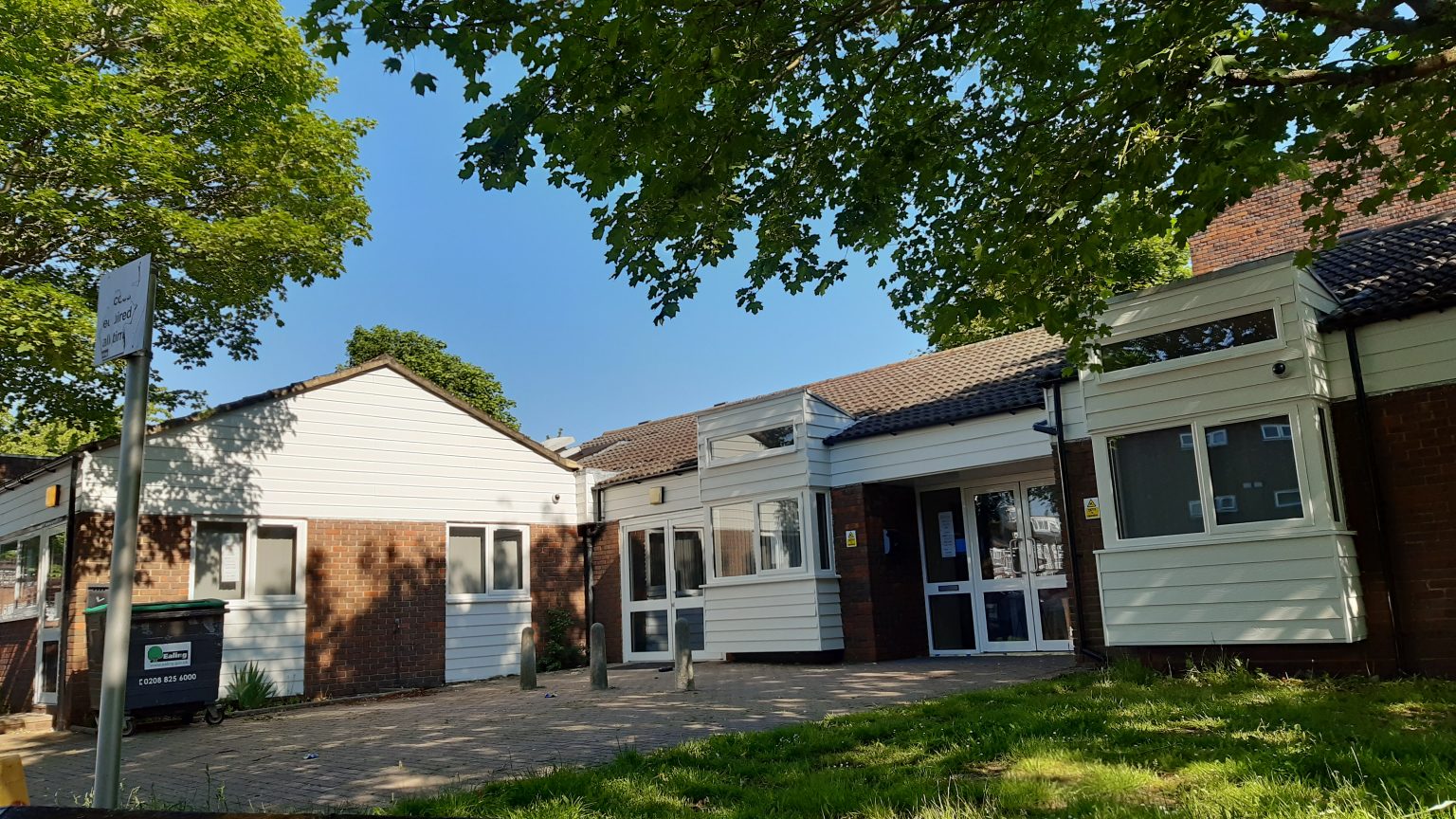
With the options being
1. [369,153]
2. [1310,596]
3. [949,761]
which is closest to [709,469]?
[369,153]

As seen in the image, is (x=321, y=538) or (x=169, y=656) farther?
(x=321, y=538)

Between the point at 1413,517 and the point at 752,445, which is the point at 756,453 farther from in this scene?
the point at 1413,517

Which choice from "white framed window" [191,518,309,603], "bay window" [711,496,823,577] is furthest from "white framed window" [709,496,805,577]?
"white framed window" [191,518,309,603]

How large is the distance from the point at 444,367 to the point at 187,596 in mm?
→ 20167

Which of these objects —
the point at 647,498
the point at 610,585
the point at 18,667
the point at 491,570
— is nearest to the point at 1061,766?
the point at 647,498

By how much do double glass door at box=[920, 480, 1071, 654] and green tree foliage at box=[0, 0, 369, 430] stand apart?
10.4m

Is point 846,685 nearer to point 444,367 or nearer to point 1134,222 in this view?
point 1134,222

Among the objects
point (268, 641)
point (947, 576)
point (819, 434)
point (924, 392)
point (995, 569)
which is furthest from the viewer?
point (924, 392)

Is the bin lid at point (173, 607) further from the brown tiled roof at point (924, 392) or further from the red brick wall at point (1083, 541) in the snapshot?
the red brick wall at point (1083, 541)

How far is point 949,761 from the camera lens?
6.15 metres

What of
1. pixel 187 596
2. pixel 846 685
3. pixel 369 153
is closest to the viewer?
pixel 846 685

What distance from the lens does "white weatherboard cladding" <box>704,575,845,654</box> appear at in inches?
578

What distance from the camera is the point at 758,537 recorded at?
15672 millimetres

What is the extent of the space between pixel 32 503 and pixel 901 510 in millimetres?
12790
